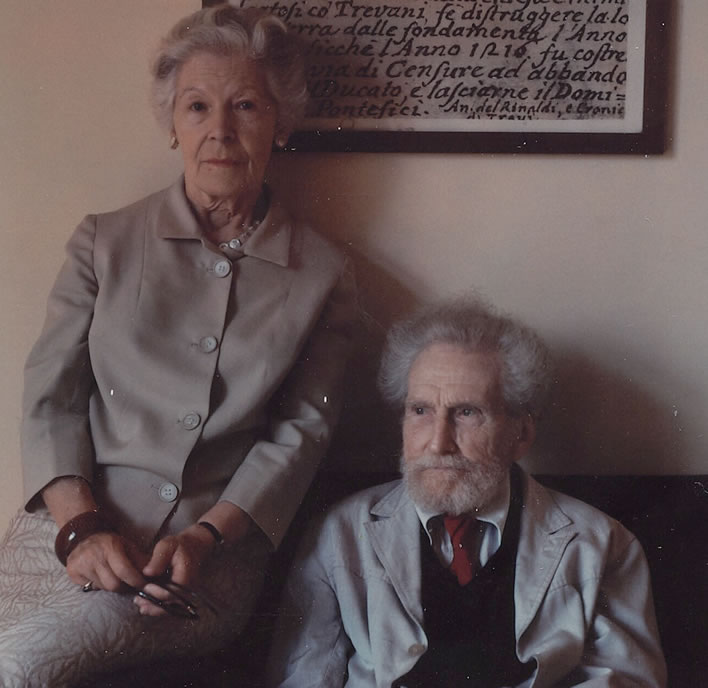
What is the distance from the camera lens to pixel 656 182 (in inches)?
83.8

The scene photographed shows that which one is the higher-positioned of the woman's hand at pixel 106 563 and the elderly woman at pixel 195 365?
the elderly woman at pixel 195 365

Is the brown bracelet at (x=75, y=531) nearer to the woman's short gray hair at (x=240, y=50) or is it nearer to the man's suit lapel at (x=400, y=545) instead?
the man's suit lapel at (x=400, y=545)

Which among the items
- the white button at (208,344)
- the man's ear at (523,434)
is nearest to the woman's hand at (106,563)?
the white button at (208,344)

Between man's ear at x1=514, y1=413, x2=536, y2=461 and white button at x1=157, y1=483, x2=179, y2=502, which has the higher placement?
man's ear at x1=514, y1=413, x2=536, y2=461

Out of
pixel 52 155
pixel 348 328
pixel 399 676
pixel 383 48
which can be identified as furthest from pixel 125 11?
pixel 399 676

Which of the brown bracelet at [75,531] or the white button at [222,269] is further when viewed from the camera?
the white button at [222,269]

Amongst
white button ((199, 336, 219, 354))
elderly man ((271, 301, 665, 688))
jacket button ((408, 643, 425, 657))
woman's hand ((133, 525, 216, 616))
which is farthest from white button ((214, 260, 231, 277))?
jacket button ((408, 643, 425, 657))

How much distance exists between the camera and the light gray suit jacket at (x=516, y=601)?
1677 mm

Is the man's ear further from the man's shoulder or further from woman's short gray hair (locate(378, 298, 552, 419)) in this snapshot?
the man's shoulder

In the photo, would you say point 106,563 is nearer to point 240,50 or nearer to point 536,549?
point 536,549

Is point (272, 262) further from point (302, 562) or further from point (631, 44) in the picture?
point (631, 44)

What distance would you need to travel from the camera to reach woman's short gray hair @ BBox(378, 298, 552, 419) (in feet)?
5.84

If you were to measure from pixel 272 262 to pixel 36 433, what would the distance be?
0.58 meters

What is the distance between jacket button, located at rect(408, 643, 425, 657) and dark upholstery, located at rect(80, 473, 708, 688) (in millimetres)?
302
